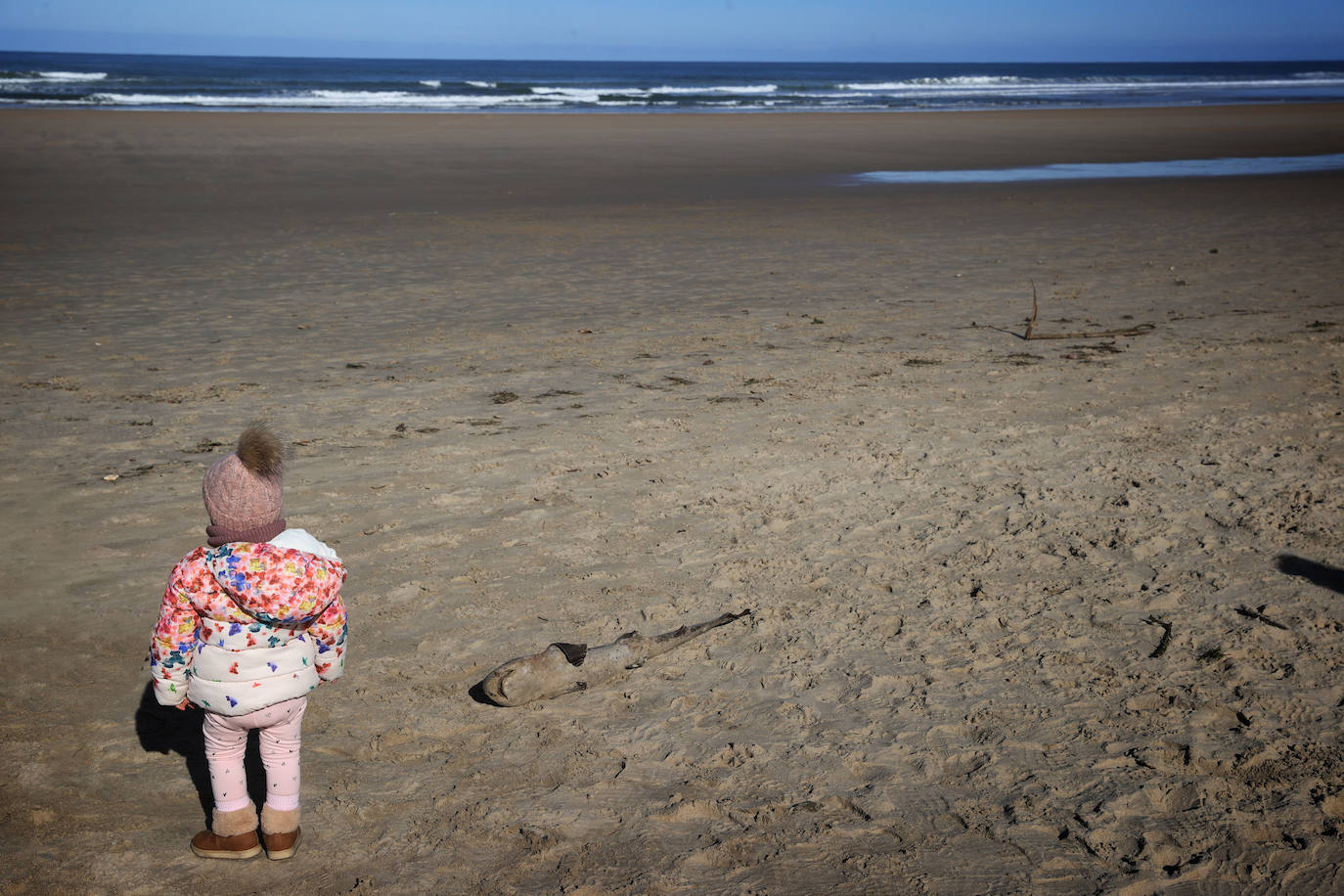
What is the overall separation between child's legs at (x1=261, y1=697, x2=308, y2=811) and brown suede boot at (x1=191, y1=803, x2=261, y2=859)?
74 mm

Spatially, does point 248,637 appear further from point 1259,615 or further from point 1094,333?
point 1094,333

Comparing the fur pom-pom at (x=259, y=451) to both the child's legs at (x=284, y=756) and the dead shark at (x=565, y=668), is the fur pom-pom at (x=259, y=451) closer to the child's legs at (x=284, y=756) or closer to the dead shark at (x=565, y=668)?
the child's legs at (x=284, y=756)

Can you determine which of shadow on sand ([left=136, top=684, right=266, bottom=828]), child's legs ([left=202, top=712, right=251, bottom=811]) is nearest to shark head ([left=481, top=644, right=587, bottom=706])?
shadow on sand ([left=136, top=684, right=266, bottom=828])

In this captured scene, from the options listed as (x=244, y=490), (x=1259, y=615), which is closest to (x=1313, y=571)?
(x=1259, y=615)

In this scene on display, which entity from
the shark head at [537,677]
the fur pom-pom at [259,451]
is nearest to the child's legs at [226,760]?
the fur pom-pom at [259,451]

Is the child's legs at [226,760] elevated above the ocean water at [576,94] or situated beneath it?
situated beneath

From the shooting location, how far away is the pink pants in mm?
2574

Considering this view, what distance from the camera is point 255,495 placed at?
7.85 feet

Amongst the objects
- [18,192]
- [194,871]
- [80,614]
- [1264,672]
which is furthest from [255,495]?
[18,192]

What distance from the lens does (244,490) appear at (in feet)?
7.80

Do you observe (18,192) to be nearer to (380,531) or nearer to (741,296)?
(741,296)

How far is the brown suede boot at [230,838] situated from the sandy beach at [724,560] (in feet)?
0.17

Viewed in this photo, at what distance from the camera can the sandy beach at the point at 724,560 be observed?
2.79 metres

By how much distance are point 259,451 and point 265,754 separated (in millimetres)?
853
